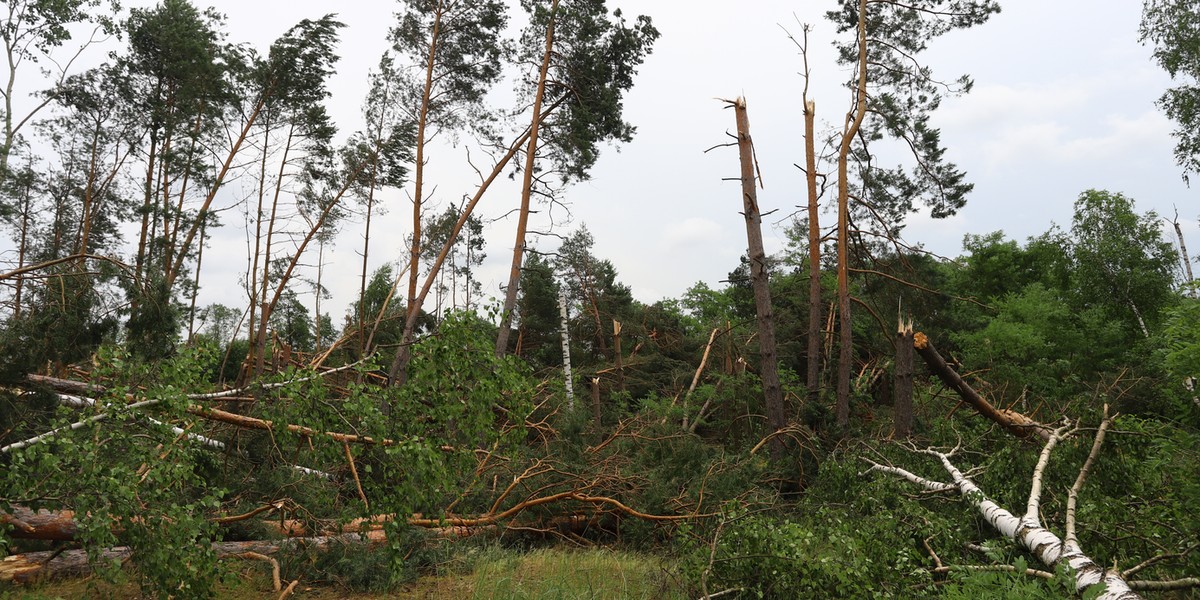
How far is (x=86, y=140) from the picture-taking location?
15469mm

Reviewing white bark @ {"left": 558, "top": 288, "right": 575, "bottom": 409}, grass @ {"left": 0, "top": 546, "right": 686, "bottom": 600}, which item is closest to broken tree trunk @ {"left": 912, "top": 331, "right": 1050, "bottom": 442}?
grass @ {"left": 0, "top": 546, "right": 686, "bottom": 600}

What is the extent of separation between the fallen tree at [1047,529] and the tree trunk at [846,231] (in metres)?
2.88

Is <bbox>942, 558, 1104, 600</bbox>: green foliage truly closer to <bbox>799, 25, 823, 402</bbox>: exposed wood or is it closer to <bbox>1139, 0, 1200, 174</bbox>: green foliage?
<bbox>799, 25, 823, 402</bbox>: exposed wood

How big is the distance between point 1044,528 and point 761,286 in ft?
16.5

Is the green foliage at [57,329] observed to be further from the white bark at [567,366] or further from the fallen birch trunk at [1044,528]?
the fallen birch trunk at [1044,528]

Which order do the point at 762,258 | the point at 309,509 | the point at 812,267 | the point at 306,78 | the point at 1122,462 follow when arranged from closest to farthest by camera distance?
the point at 1122,462 → the point at 309,509 → the point at 762,258 → the point at 812,267 → the point at 306,78

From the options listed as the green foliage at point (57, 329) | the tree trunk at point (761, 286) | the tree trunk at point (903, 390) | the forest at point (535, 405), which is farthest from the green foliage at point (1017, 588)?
the green foliage at point (57, 329)

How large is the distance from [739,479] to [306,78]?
11.8m

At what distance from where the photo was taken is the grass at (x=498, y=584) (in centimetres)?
540

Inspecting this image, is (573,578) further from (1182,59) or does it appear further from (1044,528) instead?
(1182,59)

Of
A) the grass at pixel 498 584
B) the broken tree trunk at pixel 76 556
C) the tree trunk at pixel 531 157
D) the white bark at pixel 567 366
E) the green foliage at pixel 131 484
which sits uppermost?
the tree trunk at pixel 531 157

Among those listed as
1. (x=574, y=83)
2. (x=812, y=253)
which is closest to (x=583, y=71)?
(x=574, y=83)

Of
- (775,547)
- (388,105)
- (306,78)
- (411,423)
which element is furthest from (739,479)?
(306,78)

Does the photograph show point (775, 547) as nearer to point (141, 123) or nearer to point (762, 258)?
Result: point (762, 258)
